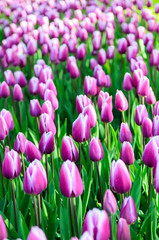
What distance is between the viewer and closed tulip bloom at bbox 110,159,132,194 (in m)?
1.64

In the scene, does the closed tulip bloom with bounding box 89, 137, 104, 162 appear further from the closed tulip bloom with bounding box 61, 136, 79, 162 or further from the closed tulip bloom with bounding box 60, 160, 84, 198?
the closed tulip bloom with bounding box 60, 160, 84, 198


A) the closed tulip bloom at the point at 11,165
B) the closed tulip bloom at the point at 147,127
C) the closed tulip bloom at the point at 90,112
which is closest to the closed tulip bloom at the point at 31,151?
the closed tulip bloom at the point at 11,165

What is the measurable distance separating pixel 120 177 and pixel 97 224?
42 centimetres

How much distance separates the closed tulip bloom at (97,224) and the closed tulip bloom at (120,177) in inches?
16.0

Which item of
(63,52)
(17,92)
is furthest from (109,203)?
(63,52)

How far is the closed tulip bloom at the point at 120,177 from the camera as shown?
64.5 inches

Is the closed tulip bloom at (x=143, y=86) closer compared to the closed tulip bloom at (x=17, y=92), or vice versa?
the closed tulip bloom at (x=143, y=86)

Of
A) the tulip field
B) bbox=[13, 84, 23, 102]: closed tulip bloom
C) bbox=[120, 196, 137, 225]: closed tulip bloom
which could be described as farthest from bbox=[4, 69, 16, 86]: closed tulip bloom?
bbox=[120, 196, 137, 225]: closed tulip bloom

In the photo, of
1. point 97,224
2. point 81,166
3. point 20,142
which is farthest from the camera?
point 81,166

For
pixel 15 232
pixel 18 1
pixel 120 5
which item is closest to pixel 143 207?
pixel 15 232

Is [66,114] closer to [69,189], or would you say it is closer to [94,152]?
[94,152]

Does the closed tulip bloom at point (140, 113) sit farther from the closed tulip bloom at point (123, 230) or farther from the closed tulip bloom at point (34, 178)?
the closed tulip bloom at point (123, 230)

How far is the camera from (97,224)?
4.12 ft

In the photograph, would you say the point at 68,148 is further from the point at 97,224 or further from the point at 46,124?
the point at 97,224
